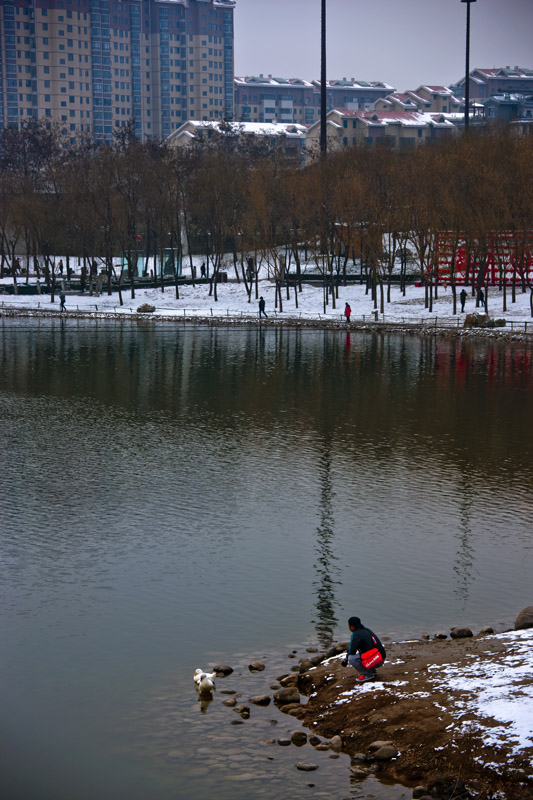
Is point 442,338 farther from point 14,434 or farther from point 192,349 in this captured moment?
point 14,434

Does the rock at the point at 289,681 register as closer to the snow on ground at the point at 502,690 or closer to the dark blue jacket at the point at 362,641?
the dark blue jacket at the point at 362,641

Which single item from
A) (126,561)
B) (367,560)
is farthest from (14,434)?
(367,560)

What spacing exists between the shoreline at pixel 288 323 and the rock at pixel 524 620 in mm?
44811

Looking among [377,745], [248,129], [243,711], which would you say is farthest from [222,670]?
[248,129]

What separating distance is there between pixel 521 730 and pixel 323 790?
112 inches

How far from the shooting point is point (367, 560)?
22.7m

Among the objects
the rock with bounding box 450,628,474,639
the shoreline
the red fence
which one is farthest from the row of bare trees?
the rock with bounding box 450,628,474,639

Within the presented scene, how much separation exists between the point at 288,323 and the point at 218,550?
166 ft

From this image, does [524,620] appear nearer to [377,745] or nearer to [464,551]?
[377,745]

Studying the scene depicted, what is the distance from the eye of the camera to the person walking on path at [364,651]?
15852 millimetres

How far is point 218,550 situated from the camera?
23.2 metres

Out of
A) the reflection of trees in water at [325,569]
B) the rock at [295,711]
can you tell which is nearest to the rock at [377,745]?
the rock at [295,711]

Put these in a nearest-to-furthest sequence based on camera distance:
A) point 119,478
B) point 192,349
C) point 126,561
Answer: point 126,561 → point 119,478 → point 192,349

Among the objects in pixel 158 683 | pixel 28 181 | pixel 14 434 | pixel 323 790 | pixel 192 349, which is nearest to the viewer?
pixel 323 790
